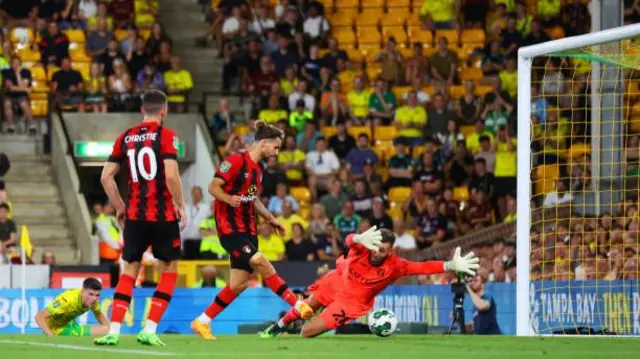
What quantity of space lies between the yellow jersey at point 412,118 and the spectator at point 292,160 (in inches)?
71.3

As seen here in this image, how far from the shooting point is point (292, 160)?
1011 inches

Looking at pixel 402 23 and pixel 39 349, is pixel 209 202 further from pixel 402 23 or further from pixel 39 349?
pixel 39 349

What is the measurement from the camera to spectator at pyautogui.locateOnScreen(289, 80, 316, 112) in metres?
26.6

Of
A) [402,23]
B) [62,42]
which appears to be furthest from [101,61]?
[402,23]

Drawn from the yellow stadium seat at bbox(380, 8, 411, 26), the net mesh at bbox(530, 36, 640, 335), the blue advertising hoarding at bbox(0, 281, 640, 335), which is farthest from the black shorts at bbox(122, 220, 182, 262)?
Result: the yellow stadium seat at bbox(380, 8, 411, 26)

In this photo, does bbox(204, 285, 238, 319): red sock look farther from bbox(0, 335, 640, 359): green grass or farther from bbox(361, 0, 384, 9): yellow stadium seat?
bbox(361, 0, 384, 9): yellow stadium seat

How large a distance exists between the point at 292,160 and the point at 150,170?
517 inches

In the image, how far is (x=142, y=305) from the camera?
19.5 metres

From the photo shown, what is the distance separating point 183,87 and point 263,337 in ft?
42.8

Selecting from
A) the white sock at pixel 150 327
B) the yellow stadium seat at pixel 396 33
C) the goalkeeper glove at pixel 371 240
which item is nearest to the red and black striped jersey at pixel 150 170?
the white sock at pixel 150 327

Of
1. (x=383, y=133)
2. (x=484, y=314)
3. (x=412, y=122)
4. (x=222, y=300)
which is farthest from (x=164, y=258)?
(x=383, y=133)

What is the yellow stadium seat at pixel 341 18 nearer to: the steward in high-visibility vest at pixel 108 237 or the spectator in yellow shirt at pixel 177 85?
the spectator in yellow shirt at pixel 177 85

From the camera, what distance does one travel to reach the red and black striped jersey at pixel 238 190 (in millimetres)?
13984

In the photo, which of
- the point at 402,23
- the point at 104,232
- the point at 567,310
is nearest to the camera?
the point at 567,310
